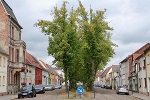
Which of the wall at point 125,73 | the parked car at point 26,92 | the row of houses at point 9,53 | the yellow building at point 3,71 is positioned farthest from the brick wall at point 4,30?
the wall at point 125,73

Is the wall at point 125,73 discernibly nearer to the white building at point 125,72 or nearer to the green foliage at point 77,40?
the white building at point 125,72

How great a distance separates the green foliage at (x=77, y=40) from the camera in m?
45.9

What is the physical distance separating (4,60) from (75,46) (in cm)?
1132

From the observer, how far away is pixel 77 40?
47.9 m

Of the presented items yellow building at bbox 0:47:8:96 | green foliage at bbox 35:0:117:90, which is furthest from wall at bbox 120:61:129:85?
yellow building at bbox 0:47:8:96

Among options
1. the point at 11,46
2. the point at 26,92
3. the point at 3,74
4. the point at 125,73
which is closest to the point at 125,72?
the point at 125,73

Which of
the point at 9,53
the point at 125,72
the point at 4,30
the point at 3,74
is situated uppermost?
the point at 4,30

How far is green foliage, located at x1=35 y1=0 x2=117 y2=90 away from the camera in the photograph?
151 feet

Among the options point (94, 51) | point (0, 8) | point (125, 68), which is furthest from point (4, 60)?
point (125, 68)

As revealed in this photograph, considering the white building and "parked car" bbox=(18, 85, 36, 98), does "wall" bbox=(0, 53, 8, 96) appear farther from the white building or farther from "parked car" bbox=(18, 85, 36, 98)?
the white building

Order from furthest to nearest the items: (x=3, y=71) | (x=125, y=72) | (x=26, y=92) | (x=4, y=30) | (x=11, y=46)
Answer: (x=125, y=72) → (x=11, y=46) → (x=4, y=30) → (x=3, y=71) → (x=26, y=92)

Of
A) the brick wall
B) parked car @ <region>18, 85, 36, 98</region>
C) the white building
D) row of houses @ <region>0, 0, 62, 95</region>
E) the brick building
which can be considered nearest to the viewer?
parked car @ <region>18, 85, 36, 98</region>

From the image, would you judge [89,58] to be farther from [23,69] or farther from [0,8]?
[0,8]

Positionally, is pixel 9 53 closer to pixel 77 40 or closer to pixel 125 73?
pixel 77 40
